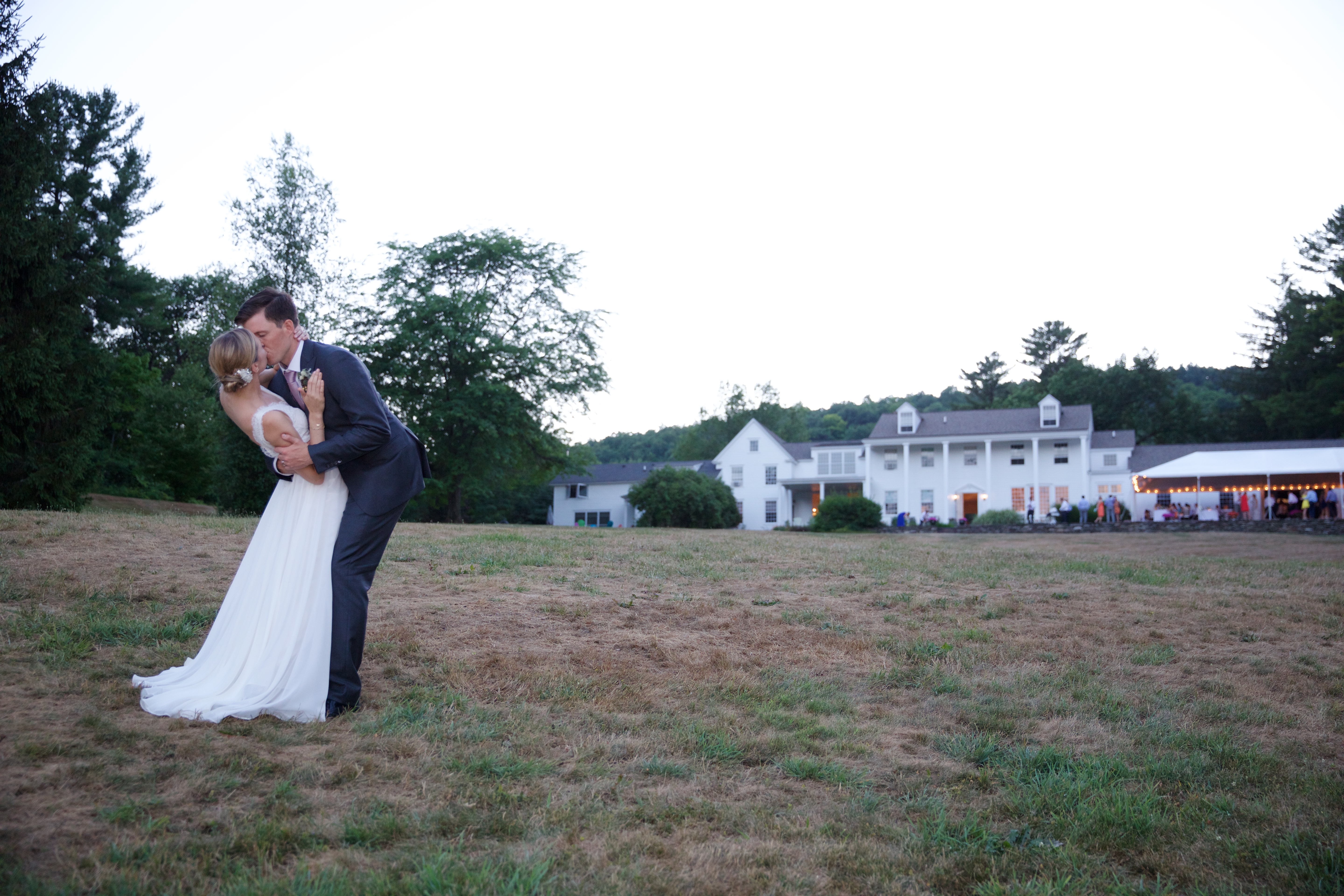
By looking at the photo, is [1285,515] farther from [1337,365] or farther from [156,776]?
[156,776]

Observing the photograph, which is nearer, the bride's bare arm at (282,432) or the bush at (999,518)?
the bride's bare arm at (282,432)

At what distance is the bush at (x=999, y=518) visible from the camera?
34.7 m

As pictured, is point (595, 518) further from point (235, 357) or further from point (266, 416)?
point (235, 357)

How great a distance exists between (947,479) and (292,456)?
150 ft

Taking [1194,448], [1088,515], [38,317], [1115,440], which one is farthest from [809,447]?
[38,317]

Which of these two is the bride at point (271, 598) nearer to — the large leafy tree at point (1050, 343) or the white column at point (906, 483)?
the white column at point (906, 483)

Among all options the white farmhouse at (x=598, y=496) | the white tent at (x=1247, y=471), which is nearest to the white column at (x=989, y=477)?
the white tent at (x=1247, y=471)

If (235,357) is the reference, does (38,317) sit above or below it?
above

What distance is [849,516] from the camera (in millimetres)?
30984

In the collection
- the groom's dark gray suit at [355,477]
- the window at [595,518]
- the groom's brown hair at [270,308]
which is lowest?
the window at [595,518]

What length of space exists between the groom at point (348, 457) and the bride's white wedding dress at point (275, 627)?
0.07 meters

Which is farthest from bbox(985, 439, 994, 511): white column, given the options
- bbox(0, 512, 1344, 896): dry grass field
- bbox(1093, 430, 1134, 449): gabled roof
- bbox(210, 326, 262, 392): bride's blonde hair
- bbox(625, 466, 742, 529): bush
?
bbox(210, 326, 262, 392): bride's blonde hair

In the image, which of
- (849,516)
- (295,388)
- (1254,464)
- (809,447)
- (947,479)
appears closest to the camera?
(295,388)

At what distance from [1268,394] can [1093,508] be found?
32.7 metres
